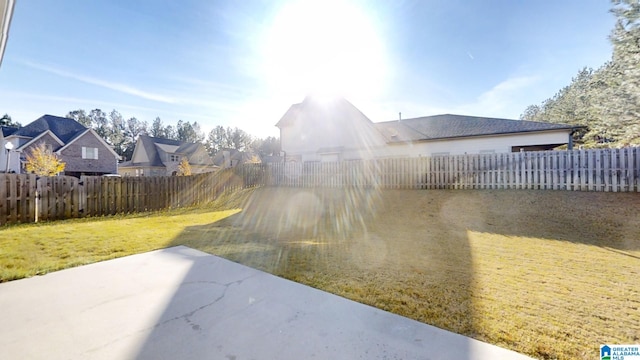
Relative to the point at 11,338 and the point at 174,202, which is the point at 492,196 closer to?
the point at 11,338

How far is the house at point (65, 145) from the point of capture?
23.2m

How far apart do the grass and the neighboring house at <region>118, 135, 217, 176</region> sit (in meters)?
32.0

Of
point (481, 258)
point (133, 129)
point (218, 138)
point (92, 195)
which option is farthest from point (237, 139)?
point (481, 258)

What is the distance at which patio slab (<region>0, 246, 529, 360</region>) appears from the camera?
5.96ft

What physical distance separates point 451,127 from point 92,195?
65.5 ft

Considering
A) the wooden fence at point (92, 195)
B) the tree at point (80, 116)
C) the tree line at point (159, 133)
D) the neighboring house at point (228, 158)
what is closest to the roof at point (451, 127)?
the wooden fence at point (92, 195)

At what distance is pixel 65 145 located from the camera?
2491cm

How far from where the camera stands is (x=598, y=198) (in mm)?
7289

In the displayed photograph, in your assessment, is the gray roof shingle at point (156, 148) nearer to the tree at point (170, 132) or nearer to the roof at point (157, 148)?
the roof at point (157, 148)

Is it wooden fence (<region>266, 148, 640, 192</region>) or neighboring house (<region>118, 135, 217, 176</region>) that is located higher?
neighboring house (<region>118, 135, 217, 176</region>)

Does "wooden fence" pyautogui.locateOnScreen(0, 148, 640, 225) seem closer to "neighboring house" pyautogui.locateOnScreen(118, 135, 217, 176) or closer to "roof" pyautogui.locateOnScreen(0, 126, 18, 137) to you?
"neighboring house" pyautogui.locateOnScreen(118, 135, 217, 176)

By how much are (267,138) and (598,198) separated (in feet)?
177

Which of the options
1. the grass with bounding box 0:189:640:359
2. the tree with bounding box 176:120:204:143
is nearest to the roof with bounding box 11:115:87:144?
the grass with bounding box 0:189:640:359

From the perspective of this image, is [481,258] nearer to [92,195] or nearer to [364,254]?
[364,254]
